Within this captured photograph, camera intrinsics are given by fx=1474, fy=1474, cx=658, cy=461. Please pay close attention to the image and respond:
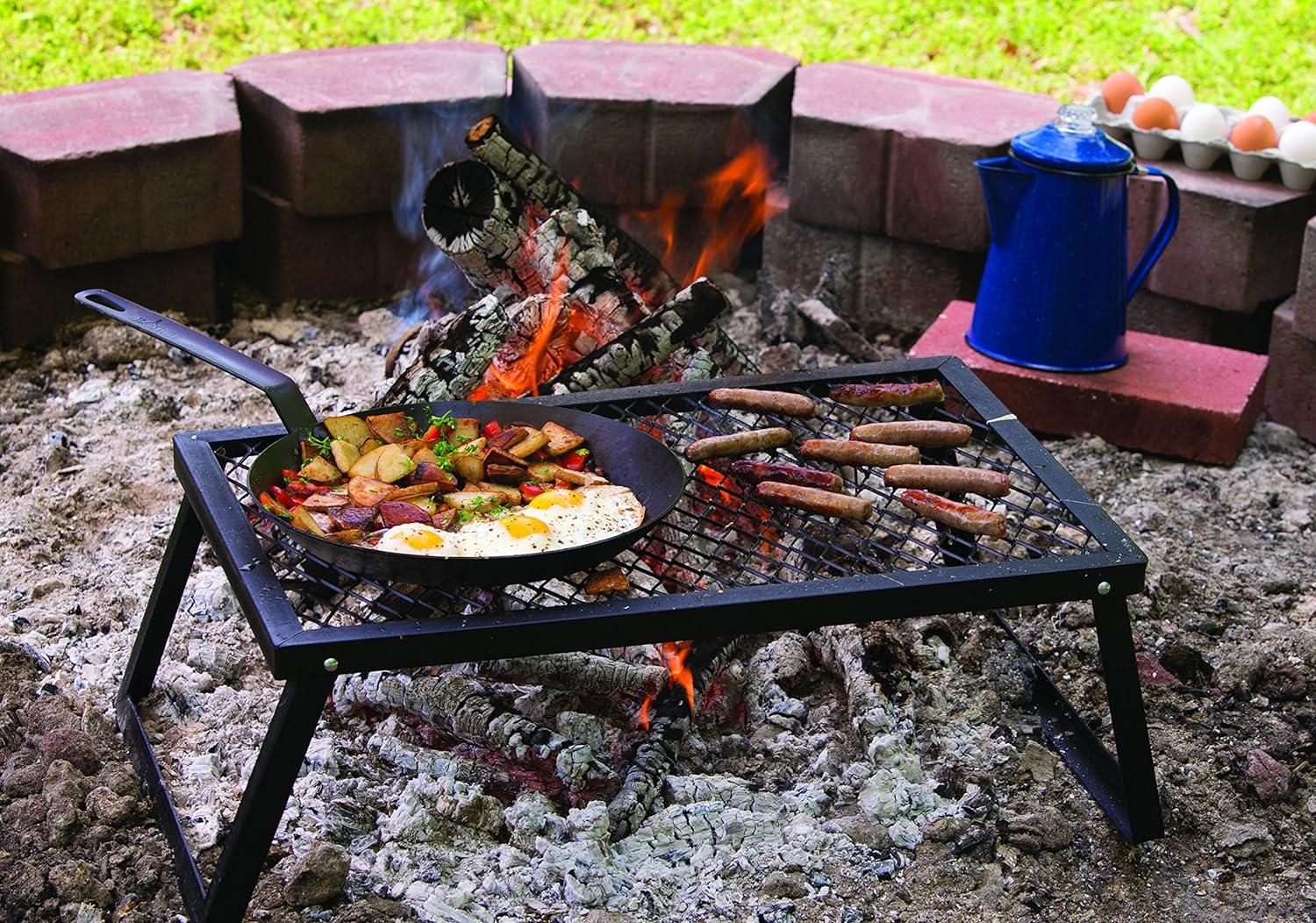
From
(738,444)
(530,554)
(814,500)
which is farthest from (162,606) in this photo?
(814,500)

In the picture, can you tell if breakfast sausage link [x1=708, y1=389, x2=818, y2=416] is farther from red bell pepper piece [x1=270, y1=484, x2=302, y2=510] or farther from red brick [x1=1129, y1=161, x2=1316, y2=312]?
red brick [x1=1129, y1=161, x2=1316, y2=312]

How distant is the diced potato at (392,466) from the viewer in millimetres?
2740

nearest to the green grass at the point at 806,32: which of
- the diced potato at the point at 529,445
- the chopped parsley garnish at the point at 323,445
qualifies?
the chopped parsley garnish at the point at 323,445

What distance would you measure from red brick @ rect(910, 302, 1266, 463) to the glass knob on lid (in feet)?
2.17

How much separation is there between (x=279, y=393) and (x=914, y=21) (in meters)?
5.21

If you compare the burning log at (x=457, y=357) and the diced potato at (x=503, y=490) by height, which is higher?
the diced potato at (x=503, y=490)

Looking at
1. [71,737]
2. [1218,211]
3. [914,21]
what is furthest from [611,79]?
[71,737]

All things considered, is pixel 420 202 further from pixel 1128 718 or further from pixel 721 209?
pixel 1128 718

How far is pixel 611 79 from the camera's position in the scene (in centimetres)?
518

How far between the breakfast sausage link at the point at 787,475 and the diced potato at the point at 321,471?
786mm

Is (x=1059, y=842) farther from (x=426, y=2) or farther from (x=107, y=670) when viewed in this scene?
(x=426, y=2)

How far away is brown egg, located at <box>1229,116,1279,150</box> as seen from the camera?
4746 mm

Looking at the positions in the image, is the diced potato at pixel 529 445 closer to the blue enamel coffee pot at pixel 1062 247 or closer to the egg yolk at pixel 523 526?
the egg yolk at pixel 523 526

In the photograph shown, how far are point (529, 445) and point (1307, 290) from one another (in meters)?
2.80
